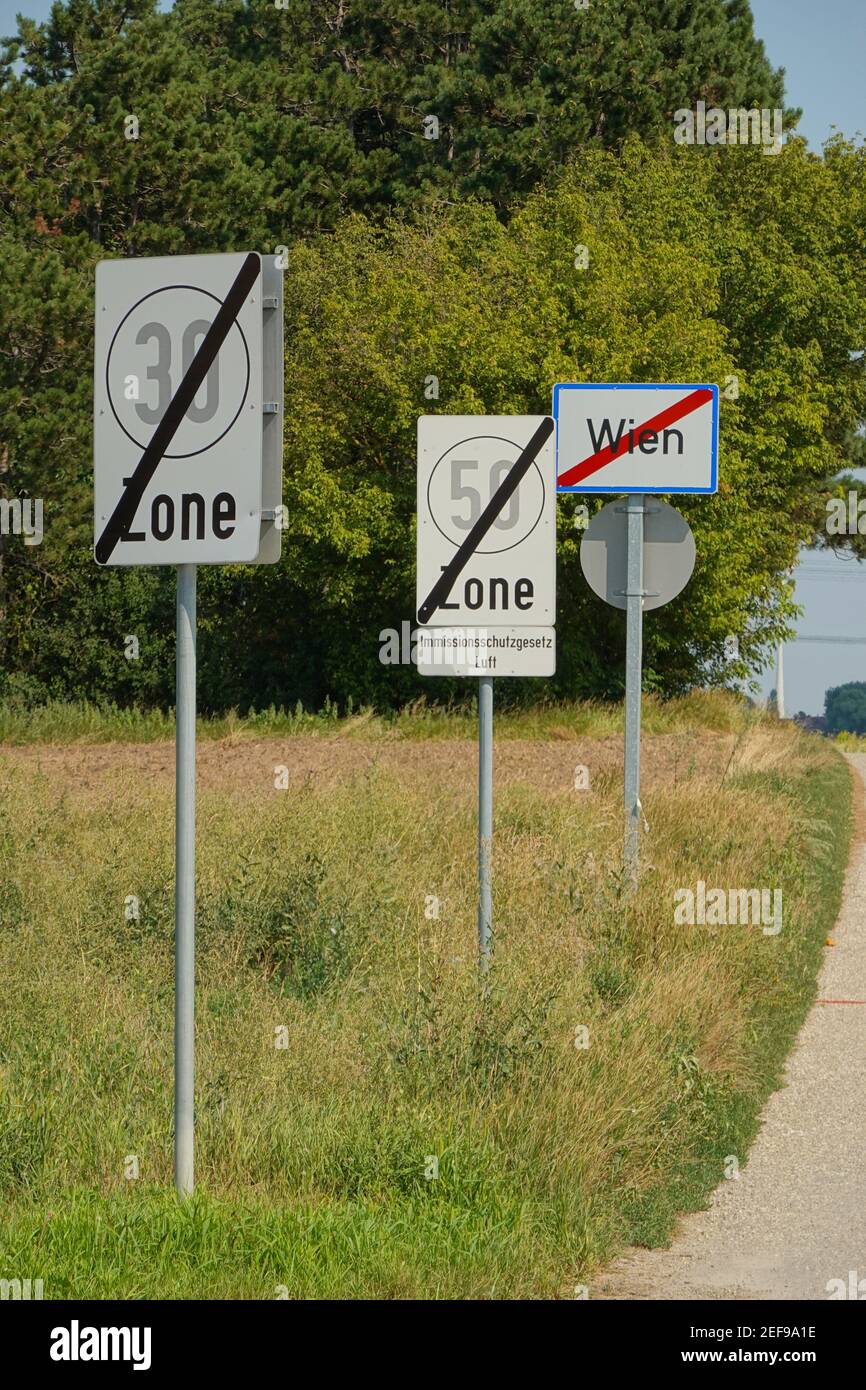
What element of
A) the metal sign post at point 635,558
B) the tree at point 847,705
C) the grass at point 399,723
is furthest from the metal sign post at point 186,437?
the tree at point 847,705

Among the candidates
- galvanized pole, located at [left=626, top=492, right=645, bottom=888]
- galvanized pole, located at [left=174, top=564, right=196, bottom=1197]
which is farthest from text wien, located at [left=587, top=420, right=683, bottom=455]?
galvanized pole, located at [left=174, top=564, right=196, bottom=1197]

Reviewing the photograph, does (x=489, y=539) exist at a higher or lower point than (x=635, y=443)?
lower

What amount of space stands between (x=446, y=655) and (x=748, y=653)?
107 ft

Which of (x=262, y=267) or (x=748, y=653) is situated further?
(x=748, y=653)

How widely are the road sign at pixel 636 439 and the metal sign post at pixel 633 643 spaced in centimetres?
22

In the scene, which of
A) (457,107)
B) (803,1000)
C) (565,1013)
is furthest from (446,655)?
(457,107)

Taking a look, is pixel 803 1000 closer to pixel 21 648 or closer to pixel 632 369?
pixel 632 369

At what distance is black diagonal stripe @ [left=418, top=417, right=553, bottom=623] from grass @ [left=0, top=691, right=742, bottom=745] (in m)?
18.0

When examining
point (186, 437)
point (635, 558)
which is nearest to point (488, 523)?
point (635, 558)

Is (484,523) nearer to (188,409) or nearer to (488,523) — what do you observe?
(488,523)

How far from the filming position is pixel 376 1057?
A: 6.79m

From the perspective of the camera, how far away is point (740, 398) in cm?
3834

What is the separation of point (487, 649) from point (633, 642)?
7.89 feet

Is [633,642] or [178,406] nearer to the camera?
[178,406]
